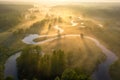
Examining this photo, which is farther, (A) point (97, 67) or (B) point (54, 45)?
(B) point (54, 45)

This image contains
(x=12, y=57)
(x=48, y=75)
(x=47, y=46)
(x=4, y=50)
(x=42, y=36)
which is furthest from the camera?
(x=42, y=36)

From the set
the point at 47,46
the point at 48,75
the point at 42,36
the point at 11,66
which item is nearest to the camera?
the point at 48,75

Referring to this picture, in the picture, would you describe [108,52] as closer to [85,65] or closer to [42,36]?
[85,65]

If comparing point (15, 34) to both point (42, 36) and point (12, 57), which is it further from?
point (12, 57)

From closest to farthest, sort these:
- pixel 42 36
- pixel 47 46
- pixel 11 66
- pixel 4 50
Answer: pixel 11 66
pixel 4 50
pixel 47 46
pixel 42 36

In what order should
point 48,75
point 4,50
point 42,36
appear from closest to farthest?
point 48,75 < point 4,50 < point 42,36

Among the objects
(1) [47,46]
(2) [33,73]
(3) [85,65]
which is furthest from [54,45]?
(2) [33,73]

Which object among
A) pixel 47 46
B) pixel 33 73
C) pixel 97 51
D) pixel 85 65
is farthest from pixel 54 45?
pixel 33 73

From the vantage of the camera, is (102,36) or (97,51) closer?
(97,51)
